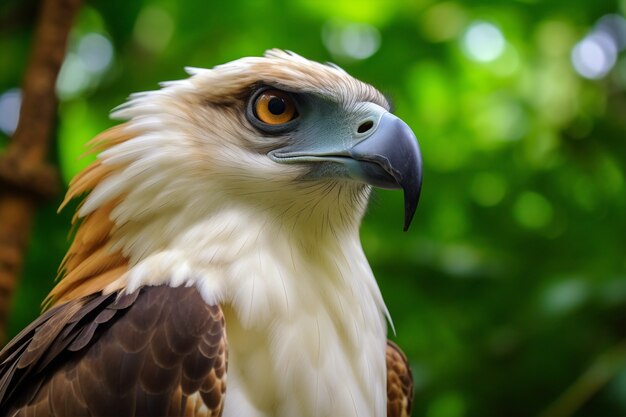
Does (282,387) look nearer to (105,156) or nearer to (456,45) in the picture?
(105,156)

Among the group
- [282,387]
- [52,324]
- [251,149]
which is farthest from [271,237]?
[52,324]

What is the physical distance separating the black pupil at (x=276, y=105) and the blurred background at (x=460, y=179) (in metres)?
1.71

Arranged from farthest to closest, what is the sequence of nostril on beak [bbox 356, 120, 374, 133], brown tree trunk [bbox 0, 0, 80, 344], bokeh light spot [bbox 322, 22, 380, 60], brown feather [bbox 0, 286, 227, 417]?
bokeh light spot [bbox 322, 22, 380, 60] → brown tree trunk [bbox 0, 0, 80, 344] → nostril on beak [bbox 356, 120, 374, 133] → brown feather [bbox 0, 286, 227, 417]

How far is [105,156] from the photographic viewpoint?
2.73 metres

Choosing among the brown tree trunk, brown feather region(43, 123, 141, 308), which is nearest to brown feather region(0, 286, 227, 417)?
brown feather region(43, 123, 141, 308)

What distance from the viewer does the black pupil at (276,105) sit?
2.68 metres

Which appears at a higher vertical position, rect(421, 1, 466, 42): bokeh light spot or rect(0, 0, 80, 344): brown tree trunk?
rect(421, 1, 466, 42): bokeh light spot

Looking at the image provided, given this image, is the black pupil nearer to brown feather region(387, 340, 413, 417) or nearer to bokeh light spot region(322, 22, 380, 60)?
brown feather region(387, 340, 413, 417)

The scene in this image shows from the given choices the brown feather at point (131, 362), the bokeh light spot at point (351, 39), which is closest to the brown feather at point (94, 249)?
the brown feather at point (131, 362)

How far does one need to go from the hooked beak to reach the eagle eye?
0.10m

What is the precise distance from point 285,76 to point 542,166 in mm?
2655


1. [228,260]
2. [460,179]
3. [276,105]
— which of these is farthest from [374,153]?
[460,179]

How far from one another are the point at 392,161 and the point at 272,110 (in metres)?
0.48

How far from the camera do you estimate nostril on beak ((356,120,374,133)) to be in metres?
2.58
